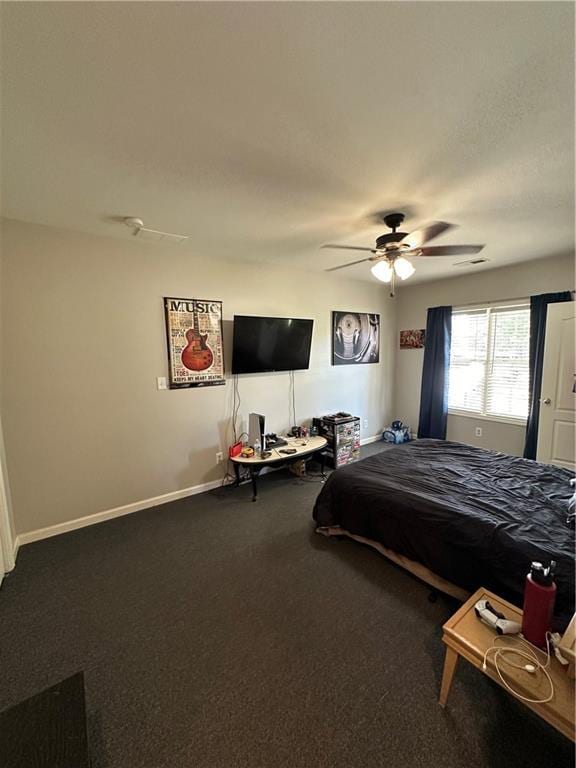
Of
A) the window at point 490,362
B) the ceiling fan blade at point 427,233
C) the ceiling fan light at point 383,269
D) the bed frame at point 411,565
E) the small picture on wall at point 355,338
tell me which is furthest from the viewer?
the small picture on wall at point 355,338

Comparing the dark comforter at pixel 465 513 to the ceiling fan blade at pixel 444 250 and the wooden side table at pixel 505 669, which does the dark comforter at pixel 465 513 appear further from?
the ceiling fan blade at pixel 444 250

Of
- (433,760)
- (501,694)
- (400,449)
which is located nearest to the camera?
(433,760)

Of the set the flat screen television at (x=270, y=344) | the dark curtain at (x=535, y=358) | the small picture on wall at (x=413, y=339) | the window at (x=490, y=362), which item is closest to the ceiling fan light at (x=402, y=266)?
the flat screen television at (x=270, y=344)

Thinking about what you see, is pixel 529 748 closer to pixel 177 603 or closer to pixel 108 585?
pixel 177 603

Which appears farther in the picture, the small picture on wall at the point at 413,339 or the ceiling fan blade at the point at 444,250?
the small picture on wall at the point at 413,339

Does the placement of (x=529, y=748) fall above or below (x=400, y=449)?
below

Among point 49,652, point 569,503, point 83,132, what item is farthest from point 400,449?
point 83,132

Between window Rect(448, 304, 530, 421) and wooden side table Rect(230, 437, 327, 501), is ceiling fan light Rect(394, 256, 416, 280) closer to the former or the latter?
wooden side table Rect(230, 437, 327, 501)

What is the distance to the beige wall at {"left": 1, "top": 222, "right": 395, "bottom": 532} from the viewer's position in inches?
94.5

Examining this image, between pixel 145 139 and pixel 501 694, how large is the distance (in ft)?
10.3

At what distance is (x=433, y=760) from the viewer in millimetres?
1168

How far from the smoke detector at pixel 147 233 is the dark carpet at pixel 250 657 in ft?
8.58

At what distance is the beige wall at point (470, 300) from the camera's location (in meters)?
3.57

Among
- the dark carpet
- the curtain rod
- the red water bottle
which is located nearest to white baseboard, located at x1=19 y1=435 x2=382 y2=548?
the dark carpet
